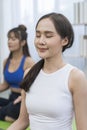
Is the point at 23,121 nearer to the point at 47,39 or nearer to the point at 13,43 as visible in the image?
the point at 47,39

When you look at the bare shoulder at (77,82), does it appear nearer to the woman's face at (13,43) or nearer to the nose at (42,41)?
the nose at (42,41)

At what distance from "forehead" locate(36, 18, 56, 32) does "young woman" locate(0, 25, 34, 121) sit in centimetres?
146

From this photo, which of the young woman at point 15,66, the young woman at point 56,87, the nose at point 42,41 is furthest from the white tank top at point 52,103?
the young woman at point 15,66

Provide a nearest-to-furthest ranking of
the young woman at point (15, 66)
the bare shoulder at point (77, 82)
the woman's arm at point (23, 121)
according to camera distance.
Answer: the bare shoulder at point (77, 82), the woman's arm at point (23, 121), the young woman at point (15, 66)

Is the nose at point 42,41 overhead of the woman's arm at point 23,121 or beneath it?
overhead

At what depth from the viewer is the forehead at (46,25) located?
1108mm

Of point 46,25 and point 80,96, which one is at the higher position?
point 46,25

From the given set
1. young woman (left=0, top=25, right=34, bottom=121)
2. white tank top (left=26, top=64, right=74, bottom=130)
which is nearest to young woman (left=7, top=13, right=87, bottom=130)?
white tank top (left=26, top=64, right=74, bottom=130)

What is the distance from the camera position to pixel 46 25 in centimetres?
111

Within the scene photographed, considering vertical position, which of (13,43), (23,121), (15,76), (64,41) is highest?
(64,41)

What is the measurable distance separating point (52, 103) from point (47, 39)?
25cm

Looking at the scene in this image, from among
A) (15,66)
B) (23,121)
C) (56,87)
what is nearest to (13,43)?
(15,66)

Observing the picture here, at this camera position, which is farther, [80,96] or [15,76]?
[15,76]

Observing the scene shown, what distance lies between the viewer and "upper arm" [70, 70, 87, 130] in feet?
3.53
